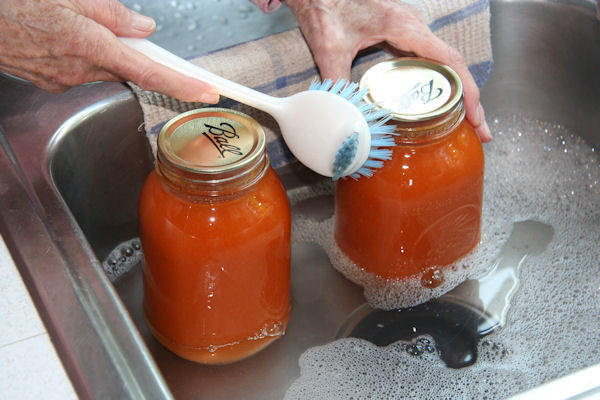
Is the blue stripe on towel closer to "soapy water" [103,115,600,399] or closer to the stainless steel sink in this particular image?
the stainless steel sink

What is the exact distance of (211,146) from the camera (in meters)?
0.54

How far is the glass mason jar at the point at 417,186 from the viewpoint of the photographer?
594mm

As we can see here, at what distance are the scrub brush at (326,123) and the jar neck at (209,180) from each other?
0.18 feet

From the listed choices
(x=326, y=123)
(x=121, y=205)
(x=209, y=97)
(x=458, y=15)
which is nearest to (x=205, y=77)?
(x=209, y=97)

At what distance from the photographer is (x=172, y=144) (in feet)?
1.76

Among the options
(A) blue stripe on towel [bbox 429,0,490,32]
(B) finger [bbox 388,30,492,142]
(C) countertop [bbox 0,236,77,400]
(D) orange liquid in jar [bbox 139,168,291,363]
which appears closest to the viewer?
(C) countertop [bbox 0,236,77,400]

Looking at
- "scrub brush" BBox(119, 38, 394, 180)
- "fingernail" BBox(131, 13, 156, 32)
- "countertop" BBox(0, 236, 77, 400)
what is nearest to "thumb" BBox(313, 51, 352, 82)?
"scrub brush" BBox(119, 38, 394, 180)

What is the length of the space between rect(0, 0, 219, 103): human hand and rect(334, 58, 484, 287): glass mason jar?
0.17 m

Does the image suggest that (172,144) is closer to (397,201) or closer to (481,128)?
(397,201)

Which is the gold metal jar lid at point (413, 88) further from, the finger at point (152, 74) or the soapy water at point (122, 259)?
the soapy water at point (122, 259)

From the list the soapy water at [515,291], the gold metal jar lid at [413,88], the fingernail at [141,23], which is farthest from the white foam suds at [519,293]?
the fingernail at [141,23]

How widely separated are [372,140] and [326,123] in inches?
2.0

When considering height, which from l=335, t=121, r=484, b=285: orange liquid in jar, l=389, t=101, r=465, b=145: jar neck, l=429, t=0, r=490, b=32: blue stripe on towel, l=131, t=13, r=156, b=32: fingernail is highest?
l=131, t=13, r=156, b=32: fingernail

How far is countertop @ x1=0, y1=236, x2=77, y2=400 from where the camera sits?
0.43 metres
